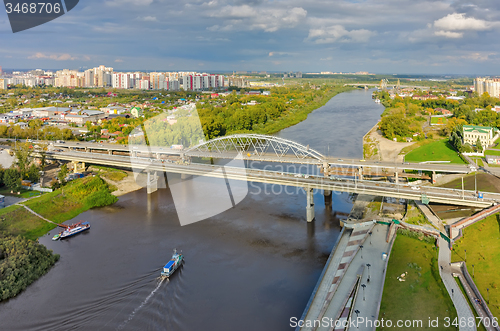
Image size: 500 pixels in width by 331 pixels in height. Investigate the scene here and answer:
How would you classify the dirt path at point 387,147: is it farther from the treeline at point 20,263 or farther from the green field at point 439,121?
the treeline at point 20,263

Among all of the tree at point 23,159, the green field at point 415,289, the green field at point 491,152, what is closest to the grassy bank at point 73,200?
the tree at point 23,159

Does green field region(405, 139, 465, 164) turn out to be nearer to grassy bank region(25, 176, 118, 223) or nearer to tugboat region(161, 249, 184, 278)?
tugboat region(161, 249, 184, 278)

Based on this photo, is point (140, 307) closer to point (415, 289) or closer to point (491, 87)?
point (415, 289)

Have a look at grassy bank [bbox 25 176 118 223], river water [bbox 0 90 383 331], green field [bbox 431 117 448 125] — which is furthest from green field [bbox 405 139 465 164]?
grassy bank [bbox 25 176 118 223]

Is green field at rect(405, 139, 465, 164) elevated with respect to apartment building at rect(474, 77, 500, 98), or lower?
lower

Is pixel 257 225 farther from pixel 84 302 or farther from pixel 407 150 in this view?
pixel 407 150

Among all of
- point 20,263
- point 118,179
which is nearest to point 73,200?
point 118,179
